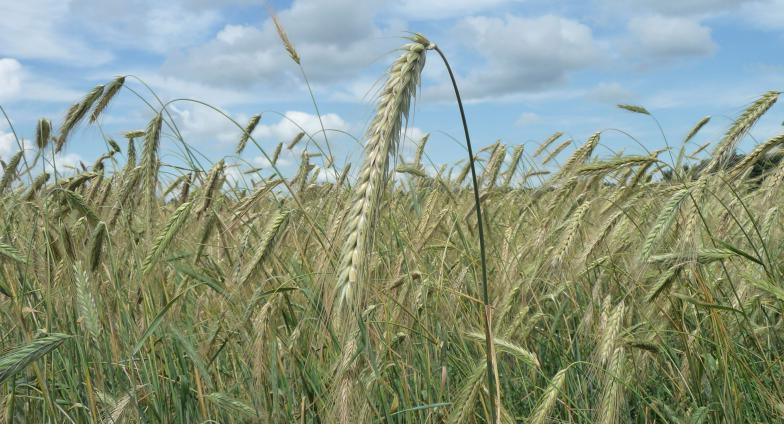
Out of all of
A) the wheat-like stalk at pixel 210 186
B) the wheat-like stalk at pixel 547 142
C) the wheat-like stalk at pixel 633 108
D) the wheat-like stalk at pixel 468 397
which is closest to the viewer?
the wheat-like stalk at pixel 468 397

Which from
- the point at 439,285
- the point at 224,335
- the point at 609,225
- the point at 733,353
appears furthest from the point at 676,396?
the point at 224,335

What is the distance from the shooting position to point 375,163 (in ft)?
4.96

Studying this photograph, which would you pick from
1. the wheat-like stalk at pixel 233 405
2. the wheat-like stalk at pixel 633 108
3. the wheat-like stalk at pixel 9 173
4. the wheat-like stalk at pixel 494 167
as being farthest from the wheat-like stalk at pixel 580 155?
the wheat-like stalk at pixel 9 173

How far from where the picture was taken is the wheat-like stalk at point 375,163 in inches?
55.7

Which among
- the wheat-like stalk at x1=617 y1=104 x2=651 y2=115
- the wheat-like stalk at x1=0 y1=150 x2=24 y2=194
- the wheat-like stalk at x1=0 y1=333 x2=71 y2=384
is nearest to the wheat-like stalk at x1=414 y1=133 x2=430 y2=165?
the wheat-like stalk at x1=617 y1=104 x2=651 y2=115

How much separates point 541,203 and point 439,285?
138 inches

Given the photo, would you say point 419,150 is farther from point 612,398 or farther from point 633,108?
point 612,398

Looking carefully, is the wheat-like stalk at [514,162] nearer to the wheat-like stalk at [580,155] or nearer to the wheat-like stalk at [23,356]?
the wheat-like stalk at [580,155]

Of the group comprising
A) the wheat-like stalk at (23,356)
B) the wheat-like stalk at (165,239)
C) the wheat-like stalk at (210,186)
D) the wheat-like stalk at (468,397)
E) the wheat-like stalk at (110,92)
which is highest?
the wheat-like stalk at (110,92)

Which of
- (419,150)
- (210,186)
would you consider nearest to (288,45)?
(210,186)

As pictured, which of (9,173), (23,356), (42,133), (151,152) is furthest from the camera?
(9,173)

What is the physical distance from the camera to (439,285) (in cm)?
260

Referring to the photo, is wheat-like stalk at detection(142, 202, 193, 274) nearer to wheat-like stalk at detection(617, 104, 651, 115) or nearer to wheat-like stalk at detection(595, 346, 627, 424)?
wheat-like stalk at detection(595, 346, 627, 424)

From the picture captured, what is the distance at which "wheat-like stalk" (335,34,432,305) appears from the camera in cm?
141
